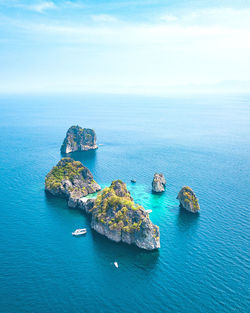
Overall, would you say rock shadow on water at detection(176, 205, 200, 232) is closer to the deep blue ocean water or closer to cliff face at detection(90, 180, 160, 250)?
the deep blue ocean water

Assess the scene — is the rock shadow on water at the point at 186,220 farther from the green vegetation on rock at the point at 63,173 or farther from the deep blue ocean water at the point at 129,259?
the green vegetation on rock at the point at 63,173

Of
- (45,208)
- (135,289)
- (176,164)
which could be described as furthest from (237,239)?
(176,164)

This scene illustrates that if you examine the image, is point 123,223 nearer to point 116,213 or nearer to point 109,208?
point 116,213

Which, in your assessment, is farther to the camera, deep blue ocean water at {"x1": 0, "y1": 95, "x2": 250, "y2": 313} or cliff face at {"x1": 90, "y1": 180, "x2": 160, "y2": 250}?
cliff face at {"x1": 90, "y1": 180, "x2": 160, "y2": 250}

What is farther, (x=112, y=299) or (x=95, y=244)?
(x=95, y=244)

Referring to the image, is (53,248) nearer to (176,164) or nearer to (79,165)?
(79,165)

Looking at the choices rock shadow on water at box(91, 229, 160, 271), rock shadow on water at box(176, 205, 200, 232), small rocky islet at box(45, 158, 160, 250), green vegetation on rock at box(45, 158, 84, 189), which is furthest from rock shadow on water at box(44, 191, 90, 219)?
rock shadow on water at box(176, 205, 200, 232)
